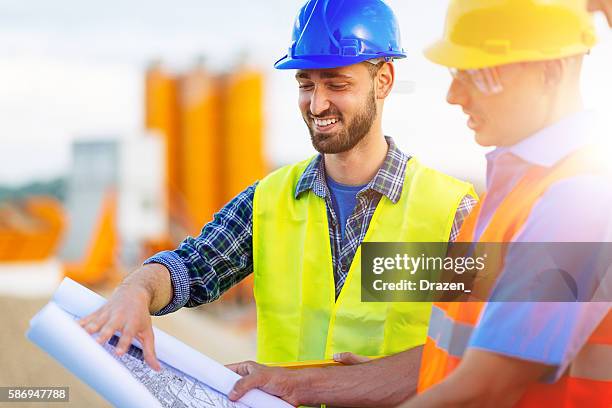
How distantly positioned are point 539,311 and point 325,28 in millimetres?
871

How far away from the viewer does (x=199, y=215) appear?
28.3ft

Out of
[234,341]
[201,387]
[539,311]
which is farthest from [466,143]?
[234,341]

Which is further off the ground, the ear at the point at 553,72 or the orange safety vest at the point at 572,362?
the ear at the point at 553,72

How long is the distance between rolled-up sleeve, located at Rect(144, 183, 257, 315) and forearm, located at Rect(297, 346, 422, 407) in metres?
0.35

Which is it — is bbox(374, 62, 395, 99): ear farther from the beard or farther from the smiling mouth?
the smiling mouth

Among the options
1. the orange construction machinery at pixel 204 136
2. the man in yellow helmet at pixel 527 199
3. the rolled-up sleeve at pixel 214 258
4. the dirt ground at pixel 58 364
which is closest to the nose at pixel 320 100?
the rolled-up sleeve at pixel 214 258

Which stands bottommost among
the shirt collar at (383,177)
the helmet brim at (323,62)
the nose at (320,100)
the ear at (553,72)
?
the shirt collar at (383,177)

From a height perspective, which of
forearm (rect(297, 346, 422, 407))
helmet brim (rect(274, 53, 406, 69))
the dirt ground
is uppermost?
helmet brim (rect(274, 53, 406, 69))

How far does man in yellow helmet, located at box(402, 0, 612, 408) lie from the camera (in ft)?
4.75

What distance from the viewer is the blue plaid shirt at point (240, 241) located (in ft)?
6.84

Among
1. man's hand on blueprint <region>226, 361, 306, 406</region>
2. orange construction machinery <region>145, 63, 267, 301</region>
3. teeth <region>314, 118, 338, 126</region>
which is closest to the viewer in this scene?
man's hand on blueprint <region>226, 361, 306, 406</region>

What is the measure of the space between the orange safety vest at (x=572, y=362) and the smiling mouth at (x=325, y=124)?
58cm

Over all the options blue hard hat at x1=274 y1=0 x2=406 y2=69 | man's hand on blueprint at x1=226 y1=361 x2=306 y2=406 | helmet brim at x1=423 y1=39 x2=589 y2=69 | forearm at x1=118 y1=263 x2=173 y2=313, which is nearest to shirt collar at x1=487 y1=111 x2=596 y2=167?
helmet brim at x1=423 y1=39 x2=589 y2=69

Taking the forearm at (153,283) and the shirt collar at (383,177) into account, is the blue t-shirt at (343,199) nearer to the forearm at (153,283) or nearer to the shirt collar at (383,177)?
the shirt collar at (383,177)
